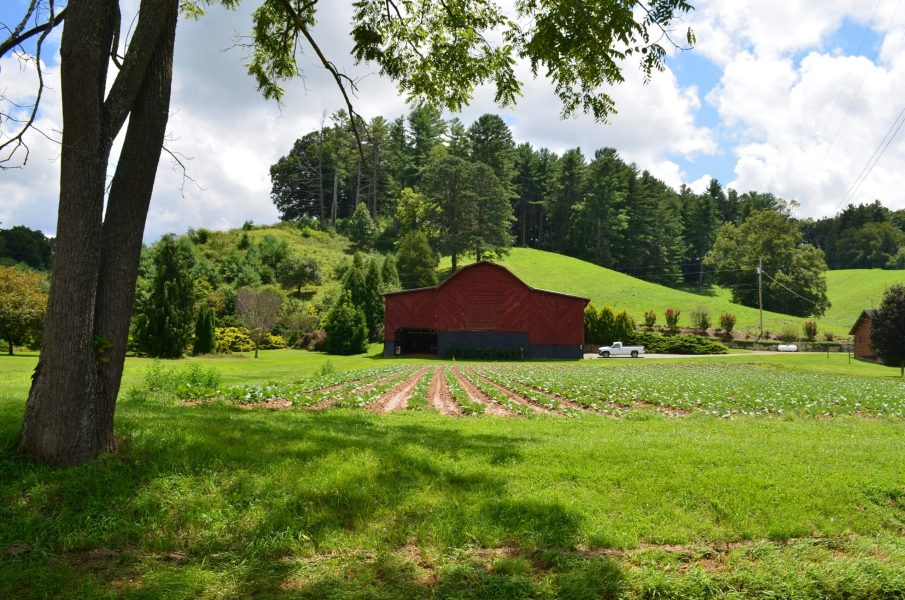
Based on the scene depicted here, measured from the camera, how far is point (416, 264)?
60.4 metres

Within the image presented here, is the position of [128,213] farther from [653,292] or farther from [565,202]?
[565,202]

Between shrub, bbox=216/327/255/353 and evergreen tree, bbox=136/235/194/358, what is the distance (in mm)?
4613

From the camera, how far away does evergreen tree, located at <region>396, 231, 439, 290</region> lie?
59875 mm

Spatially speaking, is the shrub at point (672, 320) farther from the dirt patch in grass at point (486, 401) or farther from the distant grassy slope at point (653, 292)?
the dirt patch in grass at point (486, 401)

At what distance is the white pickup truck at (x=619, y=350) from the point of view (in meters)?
49.4

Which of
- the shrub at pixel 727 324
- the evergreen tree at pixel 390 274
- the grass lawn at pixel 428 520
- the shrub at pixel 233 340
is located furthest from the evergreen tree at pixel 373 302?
the grass lawn at pixel 428 520

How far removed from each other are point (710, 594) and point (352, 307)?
4132cm

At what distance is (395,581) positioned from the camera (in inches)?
164

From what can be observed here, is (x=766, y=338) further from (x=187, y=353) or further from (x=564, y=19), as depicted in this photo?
(x=564, y=19)

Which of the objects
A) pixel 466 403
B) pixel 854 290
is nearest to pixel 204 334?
pixel 466 403

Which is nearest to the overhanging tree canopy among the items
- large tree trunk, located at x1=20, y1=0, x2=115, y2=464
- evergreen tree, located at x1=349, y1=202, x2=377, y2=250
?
large tree trunk, located at x1=20, y1=0, x2=115, y2=464

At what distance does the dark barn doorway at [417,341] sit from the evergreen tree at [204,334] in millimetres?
14319

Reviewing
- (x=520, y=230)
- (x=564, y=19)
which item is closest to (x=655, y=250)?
(x=520, y=230)

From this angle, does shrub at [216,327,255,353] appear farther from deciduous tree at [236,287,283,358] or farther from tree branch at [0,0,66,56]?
tree branch at [0,0,66,56]
